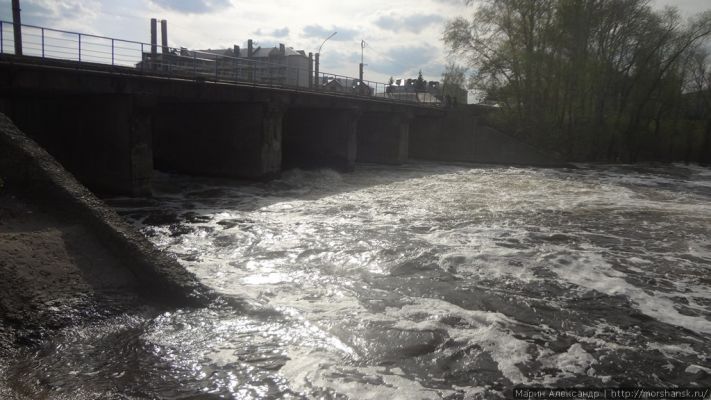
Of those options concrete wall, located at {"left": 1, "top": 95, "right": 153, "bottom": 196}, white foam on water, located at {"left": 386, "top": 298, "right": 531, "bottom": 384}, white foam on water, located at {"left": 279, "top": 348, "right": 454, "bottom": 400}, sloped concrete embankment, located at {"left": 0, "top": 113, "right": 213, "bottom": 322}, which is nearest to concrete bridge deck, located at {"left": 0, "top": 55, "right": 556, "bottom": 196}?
concrete wall, located at {"left": 1, "top": 95, "right": 153, "bottom": 196}

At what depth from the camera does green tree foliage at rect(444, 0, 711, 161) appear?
42.8 meters

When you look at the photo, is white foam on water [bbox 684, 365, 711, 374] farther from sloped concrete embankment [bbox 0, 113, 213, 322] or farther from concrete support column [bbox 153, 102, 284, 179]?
concrete support column [bbox 153, 102, 284, 179]

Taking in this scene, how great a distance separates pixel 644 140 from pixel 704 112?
7.95 meters

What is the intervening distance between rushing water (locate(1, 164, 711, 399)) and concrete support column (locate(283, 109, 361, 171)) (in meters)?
15.4

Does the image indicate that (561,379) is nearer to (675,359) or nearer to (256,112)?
(675,359)

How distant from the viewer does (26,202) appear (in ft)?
26.5

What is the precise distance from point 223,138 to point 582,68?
31151 millimetres

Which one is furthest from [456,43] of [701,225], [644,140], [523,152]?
[701,225]

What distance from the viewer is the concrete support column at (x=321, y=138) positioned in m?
33.2

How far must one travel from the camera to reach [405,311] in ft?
26.7

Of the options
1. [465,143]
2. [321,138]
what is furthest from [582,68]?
[321,138]

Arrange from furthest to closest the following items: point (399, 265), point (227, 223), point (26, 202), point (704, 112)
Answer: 1. point (704, 112)
2. point (227, 223)
3. point (399, 265)
4. point (26, 202)

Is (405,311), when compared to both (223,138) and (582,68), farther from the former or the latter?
(582,68)

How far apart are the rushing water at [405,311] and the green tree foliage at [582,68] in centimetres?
2829
